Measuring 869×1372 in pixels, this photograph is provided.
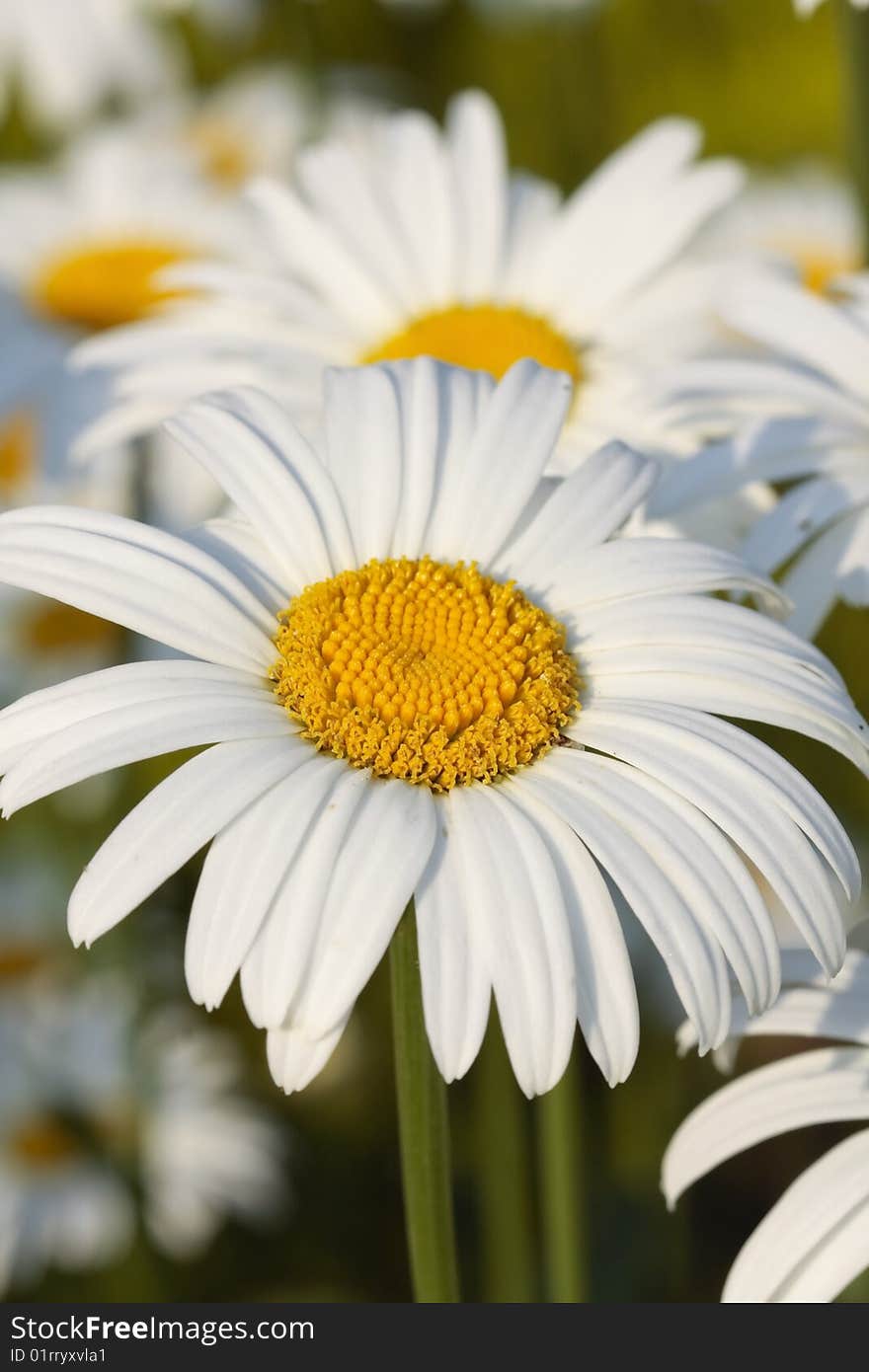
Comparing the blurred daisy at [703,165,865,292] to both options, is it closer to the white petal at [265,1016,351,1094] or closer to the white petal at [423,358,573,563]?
the white petal at [423,358,573,563]

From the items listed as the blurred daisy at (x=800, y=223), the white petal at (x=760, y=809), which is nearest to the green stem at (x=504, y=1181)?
the white petal at (x=760, y=809)

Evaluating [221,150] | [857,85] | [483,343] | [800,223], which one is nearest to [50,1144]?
[483,343]

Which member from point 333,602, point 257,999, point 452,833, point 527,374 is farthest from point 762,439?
point 257,999

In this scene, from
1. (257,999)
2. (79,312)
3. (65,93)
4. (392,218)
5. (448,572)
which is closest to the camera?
(257,999)

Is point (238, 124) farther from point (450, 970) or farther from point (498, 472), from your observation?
point (450, 970)

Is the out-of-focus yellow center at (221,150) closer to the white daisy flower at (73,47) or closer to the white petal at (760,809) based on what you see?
the white daisy flower at (73,47)

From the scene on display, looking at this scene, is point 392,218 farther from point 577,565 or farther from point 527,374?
point 577,565
